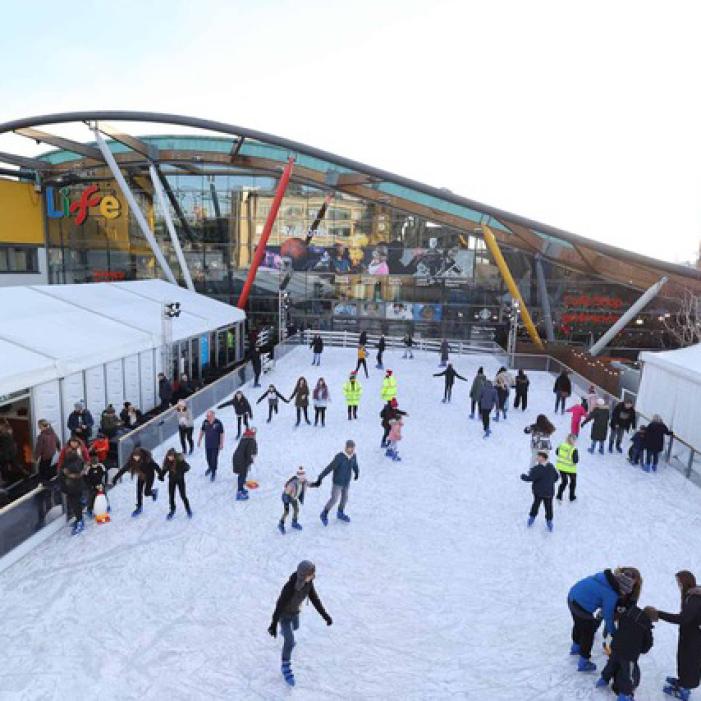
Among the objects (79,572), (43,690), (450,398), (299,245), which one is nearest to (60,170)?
(299,245)

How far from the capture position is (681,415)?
11.0 meters

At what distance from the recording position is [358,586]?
609 centimetres

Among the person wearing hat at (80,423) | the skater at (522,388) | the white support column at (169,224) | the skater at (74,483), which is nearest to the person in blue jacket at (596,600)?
the skater at (74,483)

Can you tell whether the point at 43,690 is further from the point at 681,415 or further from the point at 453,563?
the point at 681,415

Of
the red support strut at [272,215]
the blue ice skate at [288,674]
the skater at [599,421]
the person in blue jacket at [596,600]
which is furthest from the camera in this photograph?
the red support strut at [272,215]

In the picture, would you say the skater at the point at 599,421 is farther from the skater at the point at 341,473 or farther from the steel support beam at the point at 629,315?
the steel support beam at the point at 629,315

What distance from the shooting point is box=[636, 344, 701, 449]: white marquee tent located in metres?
10.5

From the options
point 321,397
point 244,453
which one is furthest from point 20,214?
point 244,453

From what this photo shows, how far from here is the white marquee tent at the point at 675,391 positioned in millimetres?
10531

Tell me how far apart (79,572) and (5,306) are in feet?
27.6

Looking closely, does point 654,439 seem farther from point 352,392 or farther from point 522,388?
point 352,392

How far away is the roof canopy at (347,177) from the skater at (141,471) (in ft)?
57.3

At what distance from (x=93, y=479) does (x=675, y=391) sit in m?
11.7

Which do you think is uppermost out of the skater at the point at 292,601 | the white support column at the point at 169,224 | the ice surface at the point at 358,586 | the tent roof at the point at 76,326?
the white support column at the point at 169,224
